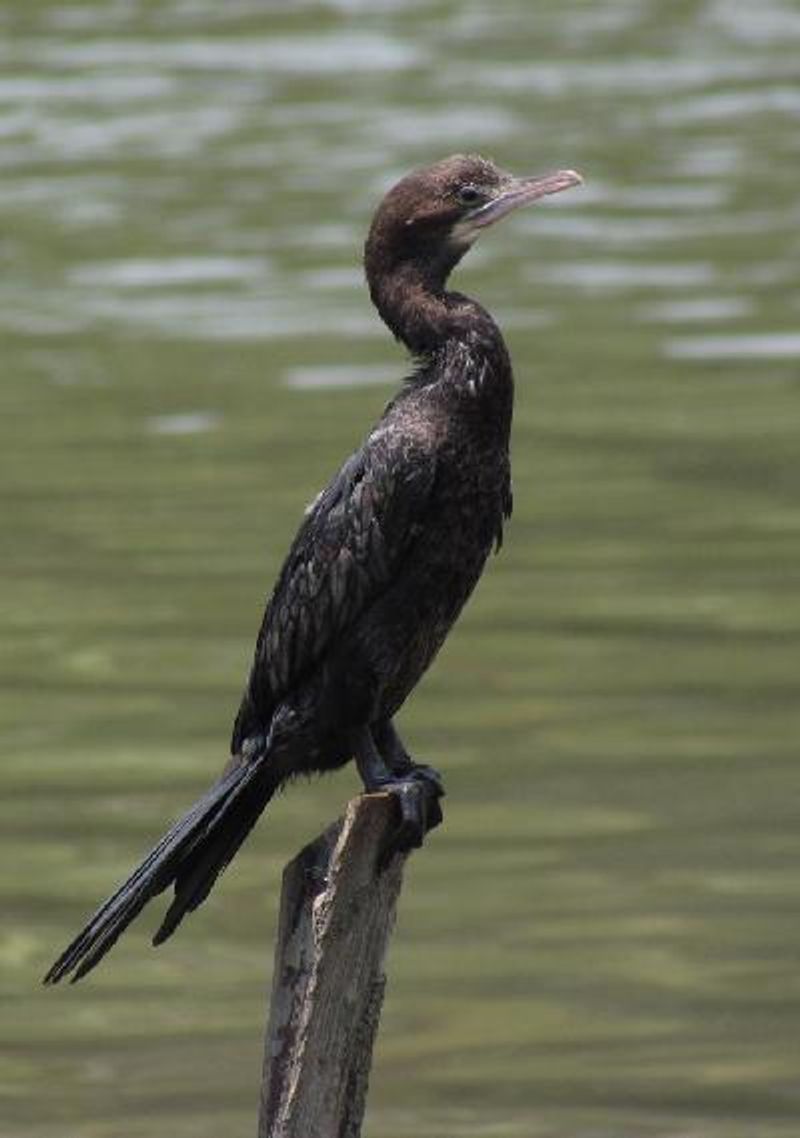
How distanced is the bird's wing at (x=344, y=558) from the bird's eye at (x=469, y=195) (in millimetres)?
458

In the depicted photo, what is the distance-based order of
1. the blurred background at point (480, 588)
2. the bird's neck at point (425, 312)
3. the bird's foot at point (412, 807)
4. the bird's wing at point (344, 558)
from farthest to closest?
the blurred background at point (480, 588) < the bird's neck at point (425, 312) < the bird's wing at point (344, 558) < the bird's foot at point (412, 807)

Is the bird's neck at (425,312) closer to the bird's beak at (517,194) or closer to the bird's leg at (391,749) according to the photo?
the bird's beak at (517,194)

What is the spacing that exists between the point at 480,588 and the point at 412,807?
6768 millimetres

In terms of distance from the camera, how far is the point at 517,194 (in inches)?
259

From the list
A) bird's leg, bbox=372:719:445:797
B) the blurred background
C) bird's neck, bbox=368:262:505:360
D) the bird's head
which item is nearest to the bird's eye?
the bird's head

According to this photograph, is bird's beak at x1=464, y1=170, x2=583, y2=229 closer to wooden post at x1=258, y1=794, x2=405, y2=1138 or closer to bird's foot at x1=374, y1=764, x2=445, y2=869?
bird's foot at x1=374, y1=764, x2=445, y2=869

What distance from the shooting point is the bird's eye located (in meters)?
6.50

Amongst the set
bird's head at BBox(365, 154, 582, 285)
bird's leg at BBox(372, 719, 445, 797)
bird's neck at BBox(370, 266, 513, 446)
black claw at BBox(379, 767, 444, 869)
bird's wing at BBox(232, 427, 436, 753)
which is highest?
bird's head at BBox(365, 154, 582, 285)

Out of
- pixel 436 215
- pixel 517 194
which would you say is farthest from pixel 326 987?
pixel 517 194

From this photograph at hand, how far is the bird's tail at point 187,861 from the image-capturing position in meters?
6.11

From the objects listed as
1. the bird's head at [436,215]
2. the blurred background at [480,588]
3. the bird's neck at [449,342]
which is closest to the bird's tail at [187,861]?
the bird's neck at [449,342]

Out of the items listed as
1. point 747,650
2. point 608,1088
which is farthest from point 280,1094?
point 747,650

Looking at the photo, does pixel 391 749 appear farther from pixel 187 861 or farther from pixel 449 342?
pixel 449 342

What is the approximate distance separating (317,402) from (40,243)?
14.8 feet
